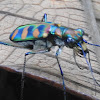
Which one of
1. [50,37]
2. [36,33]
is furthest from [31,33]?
[50,37]

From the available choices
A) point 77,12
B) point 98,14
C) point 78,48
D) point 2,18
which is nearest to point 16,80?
point 78,48

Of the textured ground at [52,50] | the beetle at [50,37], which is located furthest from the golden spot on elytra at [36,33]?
the textured ground at [52,50]

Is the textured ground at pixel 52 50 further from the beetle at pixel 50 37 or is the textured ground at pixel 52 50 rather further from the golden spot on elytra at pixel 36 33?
the golden spot on elytra at pixel 36 33

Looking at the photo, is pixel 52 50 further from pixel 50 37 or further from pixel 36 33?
pixel 36 33

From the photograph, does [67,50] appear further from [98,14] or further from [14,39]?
[98,14]

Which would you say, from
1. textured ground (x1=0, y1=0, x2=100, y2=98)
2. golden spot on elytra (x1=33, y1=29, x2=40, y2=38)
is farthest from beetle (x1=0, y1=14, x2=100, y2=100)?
textured ground (x1=0, y1=0, x2=100, y2=98)

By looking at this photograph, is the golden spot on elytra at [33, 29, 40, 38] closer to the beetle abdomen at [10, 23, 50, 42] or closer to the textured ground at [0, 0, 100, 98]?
the beetle abdomen at [10, 23, 50, 42]
